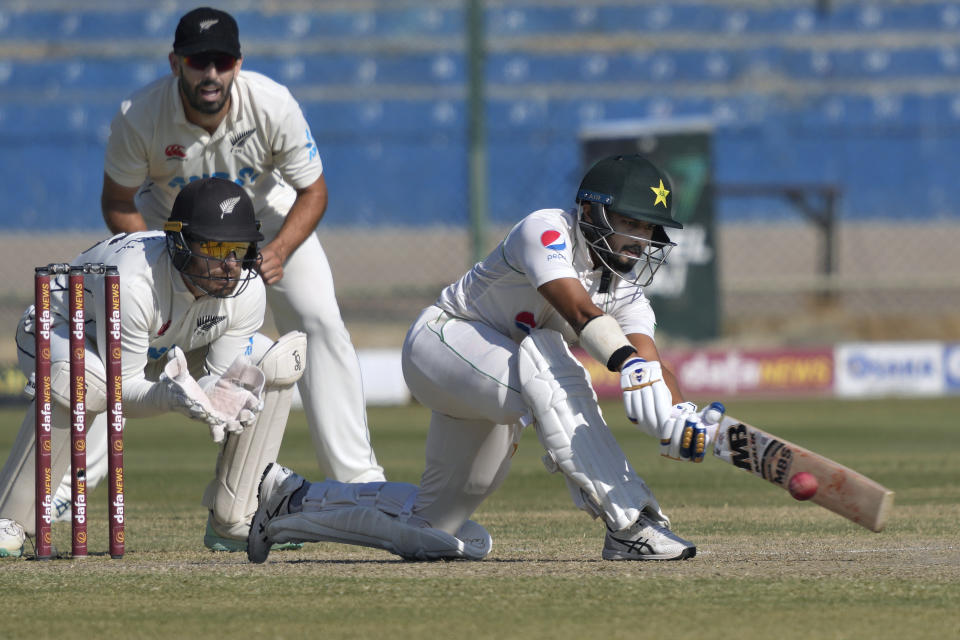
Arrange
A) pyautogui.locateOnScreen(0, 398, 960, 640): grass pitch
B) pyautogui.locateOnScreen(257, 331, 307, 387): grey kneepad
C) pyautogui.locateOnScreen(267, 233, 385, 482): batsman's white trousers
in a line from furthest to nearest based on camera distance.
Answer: pyautogui.locateOnScreen(267, 233, 385, 482): batsman's white trousers < pyautogui.locateOnScreen(257, 331, 307, 387): grey kneepad < pyautogui.locateOnScreen(0, 398, 960, 640): grass pitch

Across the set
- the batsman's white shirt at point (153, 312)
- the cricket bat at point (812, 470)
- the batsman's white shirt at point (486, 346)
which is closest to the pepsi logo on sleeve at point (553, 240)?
the batsman's white shirt at point (486, 346)

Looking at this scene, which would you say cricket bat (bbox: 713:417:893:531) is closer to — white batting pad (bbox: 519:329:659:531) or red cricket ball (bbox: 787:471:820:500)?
red cricket ball (bbox: 787:471:820:500)

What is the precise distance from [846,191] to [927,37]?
4001 millimetres

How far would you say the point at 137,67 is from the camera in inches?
779

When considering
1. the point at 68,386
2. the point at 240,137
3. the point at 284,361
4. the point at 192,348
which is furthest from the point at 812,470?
the point at 240,137

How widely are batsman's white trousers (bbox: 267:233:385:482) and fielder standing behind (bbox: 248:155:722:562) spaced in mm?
1261

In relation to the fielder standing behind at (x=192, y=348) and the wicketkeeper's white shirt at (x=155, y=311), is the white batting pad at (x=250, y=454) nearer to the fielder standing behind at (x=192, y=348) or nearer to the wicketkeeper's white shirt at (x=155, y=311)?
the fielder standing behind at (x=192, y=348)

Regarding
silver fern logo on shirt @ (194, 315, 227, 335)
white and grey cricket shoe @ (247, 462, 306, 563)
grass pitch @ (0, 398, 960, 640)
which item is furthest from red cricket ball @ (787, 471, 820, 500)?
silver fern logo on shirt @ (194, 315, 227, 335)

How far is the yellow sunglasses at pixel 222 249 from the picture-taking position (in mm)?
4941

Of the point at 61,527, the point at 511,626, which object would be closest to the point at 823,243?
the point at 61,527

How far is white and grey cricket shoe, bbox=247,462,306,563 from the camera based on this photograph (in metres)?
4.77

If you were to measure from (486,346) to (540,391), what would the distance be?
1.03ft

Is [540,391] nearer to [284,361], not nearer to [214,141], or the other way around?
[284,361]

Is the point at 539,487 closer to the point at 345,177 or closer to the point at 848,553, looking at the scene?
the point at 848,553
